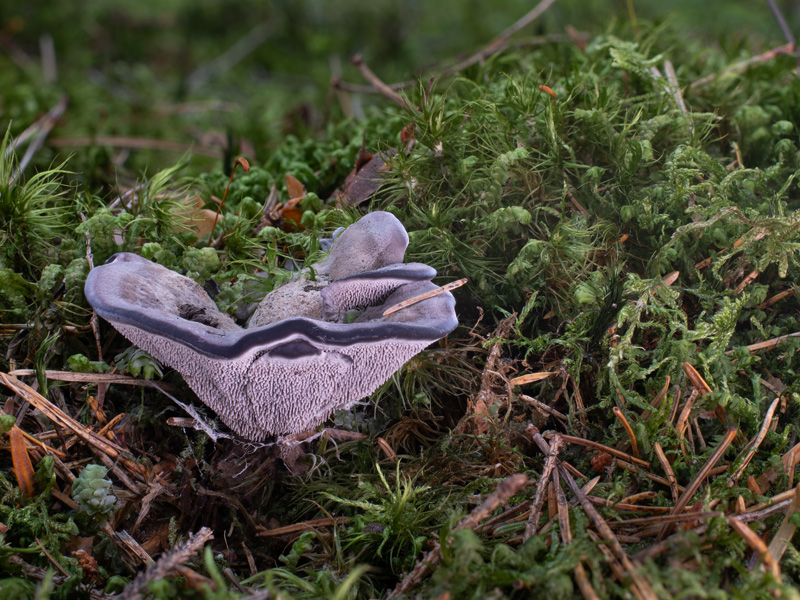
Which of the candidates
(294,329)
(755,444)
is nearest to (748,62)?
(755,444)

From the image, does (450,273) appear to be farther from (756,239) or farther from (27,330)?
(27,330)

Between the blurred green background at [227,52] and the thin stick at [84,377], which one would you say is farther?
the blurred green background at [227,52]

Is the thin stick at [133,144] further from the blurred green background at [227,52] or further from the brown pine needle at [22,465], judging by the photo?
the brown pine needle at [22,465]

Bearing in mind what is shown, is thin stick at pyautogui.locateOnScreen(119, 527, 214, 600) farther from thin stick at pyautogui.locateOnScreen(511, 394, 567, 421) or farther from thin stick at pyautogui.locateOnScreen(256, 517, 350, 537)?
thin stick at pyautogui.locateOnScreen(511, 394, 567, 421)

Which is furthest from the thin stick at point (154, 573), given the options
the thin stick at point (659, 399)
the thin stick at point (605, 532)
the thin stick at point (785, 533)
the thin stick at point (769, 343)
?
the thin stick at point (769, 343)

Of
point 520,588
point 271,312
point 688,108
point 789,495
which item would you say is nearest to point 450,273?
point 271,312

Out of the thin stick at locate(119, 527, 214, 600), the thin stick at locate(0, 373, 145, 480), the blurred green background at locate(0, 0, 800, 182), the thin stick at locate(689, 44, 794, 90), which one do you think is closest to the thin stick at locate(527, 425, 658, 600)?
the thin stick at locate(119, 527, 214, 600)
